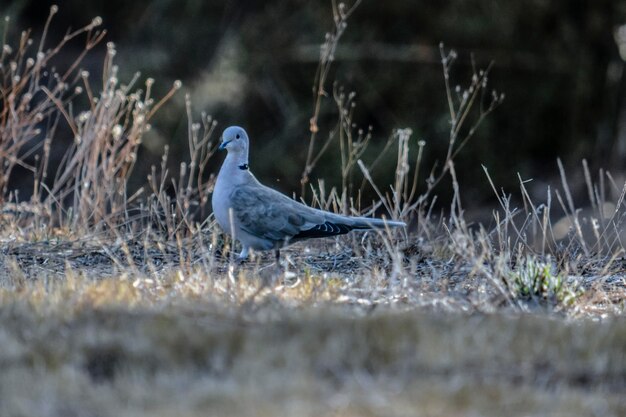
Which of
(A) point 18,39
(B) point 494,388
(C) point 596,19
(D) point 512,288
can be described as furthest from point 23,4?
(B) point 494,388

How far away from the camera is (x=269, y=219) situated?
609cm

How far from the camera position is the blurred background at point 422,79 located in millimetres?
16266

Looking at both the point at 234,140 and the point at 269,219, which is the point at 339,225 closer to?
the point at 269,219

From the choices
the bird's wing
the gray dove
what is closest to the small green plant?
the gray dove

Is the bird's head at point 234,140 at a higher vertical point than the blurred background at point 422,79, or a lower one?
higher

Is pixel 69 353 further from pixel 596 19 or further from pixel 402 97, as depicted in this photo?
pixel 596 19

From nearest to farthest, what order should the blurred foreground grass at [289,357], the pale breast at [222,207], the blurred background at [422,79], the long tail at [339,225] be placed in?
the blurred foreground grass at [289,357]
the long tail at [339,225]
the pale breast at [222,207]
the blurred background at [422,79]

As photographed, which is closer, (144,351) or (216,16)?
(144,351)

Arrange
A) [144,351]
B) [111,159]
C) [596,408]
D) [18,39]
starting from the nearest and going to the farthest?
[596,408]
[144,351]
[111,159]
[18,39]

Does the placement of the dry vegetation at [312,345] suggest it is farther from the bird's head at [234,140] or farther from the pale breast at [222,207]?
the bird's head at [234,140]

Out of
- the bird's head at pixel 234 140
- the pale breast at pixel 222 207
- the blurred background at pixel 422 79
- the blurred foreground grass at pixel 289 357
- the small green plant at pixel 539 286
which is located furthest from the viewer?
the blurred background at pixel 422 79

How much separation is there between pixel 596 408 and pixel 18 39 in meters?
15.1

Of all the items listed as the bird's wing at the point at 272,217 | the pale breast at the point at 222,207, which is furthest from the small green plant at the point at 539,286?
the pale breast at the point at 222,207

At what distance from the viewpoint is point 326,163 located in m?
15.8
